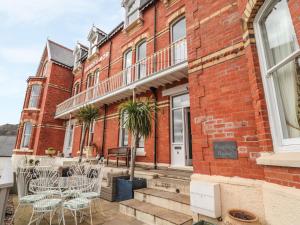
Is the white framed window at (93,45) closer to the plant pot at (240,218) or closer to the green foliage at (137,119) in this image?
the green foliage at (137,119)

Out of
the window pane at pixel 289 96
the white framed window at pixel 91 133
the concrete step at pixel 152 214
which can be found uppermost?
the white framed window at pixel 91 133

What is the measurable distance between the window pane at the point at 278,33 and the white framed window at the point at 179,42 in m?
4.94

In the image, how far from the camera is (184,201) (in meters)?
3.85

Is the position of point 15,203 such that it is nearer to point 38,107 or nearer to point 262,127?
point 262,127

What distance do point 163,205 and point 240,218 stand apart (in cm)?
196

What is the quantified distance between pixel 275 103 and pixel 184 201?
2.59 meters

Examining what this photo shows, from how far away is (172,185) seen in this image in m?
A: 4.71

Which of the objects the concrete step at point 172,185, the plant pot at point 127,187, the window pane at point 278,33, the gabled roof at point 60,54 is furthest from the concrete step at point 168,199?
the gabled roof at point 60,54

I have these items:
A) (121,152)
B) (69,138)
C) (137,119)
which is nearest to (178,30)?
(137,119)

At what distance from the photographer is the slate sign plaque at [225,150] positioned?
10.1ft

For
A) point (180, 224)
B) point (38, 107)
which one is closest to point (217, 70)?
point (180, 224)

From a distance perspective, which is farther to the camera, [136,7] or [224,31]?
[136,7]

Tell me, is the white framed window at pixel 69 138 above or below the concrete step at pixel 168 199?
above

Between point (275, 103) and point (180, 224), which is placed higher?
point (275, 103)
